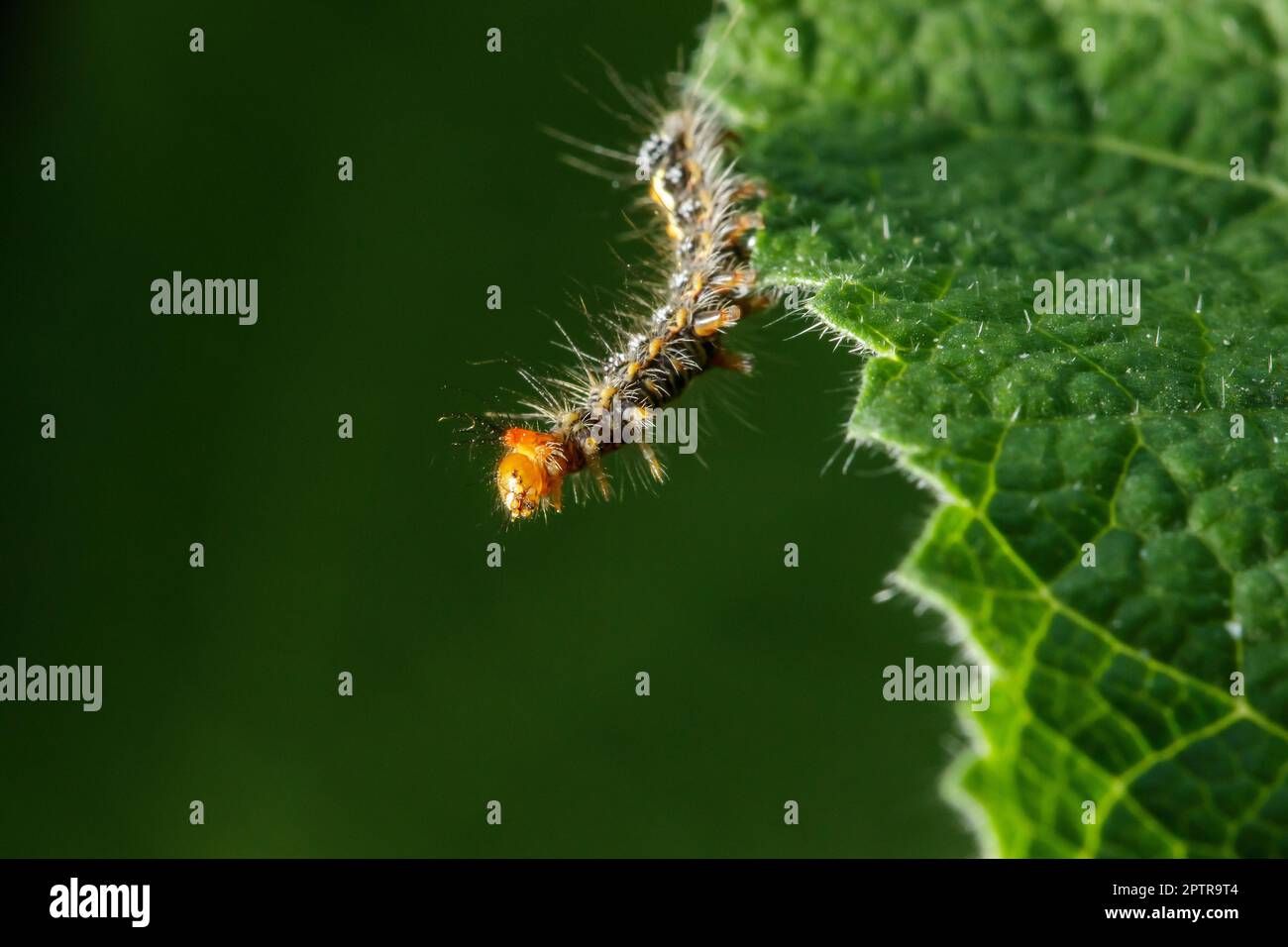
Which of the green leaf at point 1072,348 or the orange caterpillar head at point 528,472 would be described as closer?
the green leaf at point 1072,348

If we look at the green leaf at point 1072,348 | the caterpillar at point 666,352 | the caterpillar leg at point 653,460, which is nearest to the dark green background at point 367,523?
the caterpillar at point 666,352

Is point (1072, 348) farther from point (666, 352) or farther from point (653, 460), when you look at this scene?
point (653, 460)

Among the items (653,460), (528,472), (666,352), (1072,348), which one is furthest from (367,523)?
(1072,348)

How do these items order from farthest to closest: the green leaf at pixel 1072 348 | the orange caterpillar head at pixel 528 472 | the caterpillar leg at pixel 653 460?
the caterpillar leg at pixel 653 460 → the orange caterpillar head at pixel 528 472 → the green leaf at pixel 1072 348

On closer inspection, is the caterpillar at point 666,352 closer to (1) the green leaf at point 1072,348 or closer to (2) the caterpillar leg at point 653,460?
(2) the caterpillar leg at point 653,460

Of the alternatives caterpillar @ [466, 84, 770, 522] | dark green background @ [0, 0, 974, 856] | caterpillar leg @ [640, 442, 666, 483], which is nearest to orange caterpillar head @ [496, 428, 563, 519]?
caterpillar @ [466, 84, 770, 522]
